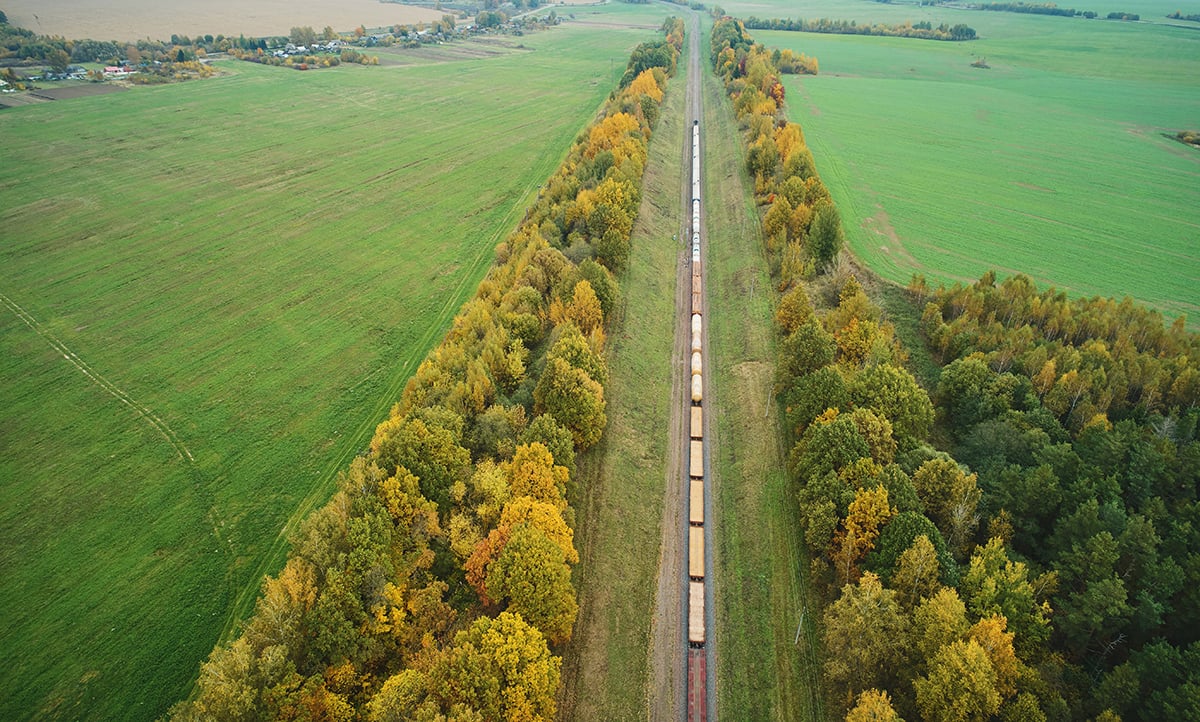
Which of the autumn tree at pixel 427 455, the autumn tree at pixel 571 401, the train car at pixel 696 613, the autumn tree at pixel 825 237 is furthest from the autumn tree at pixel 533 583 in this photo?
the autumn tree at pixel 825 237

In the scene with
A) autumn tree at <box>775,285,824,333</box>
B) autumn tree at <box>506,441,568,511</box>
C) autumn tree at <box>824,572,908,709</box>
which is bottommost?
autumn tree at <box>824,572,908,709</box>

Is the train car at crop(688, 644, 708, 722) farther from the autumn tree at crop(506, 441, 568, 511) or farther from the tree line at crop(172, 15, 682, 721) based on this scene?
the autumn tree at crop(506, 441, 568, 511)

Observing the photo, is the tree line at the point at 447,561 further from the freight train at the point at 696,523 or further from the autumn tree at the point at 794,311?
the autumn tree at the point at 794,311

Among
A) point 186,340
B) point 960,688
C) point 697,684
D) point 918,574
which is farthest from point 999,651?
point 186,340

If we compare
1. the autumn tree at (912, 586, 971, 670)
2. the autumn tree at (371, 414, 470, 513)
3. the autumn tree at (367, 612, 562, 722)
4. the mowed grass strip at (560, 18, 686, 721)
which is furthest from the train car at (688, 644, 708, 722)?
the autumn tree at (371, 414, 470, 513)

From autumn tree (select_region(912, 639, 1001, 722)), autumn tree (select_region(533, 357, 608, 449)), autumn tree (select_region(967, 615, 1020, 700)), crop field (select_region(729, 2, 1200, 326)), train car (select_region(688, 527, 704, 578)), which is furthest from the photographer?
crop field (select_region(729, 2, 1200, 326))
